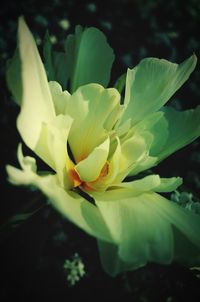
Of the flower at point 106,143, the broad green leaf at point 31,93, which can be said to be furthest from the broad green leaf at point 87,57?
the broad green leaf at point 31,93

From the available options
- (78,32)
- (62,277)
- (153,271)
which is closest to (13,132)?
(62,277)

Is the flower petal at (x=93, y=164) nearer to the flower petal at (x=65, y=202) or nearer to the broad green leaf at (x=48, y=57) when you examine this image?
the flower petal at (x=65, y=202)

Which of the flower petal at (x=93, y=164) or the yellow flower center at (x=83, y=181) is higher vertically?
the flower petal at (x=93, y=164)

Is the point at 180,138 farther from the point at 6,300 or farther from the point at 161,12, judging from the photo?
the point at 161,12

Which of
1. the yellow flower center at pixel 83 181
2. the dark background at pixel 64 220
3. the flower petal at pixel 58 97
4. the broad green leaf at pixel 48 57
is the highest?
the broad green leaf at pixel 48 57

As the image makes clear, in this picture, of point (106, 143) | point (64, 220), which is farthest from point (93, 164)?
point (64, 220)

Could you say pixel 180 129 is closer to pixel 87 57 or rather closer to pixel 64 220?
pixel 87 57
